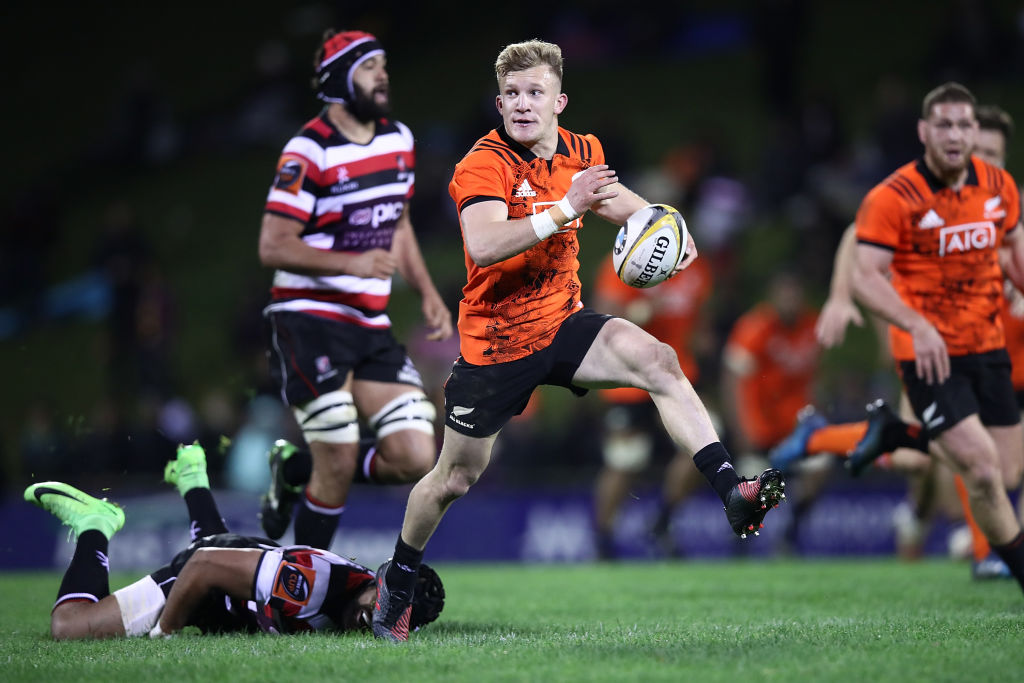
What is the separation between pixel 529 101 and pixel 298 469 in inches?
111

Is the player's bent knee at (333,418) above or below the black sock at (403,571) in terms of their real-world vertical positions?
above

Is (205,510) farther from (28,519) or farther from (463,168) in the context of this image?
(28,519)

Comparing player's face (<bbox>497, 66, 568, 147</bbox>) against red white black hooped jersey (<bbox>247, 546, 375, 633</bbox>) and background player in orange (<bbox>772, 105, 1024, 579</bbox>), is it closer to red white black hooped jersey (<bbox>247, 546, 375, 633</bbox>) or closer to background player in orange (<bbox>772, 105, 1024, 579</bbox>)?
red white black hooped jersey (<bbox>247, 546, 375, 633</bbox>)

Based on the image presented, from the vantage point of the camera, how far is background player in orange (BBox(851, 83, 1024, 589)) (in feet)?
21.6

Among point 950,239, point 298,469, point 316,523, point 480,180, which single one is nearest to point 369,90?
point 480,180

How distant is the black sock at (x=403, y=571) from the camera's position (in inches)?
216

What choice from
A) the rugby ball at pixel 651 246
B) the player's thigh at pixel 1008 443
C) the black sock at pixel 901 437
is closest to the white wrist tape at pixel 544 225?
the rugby ball at pixel 651 246

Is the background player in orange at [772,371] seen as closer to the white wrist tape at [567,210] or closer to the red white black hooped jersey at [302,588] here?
the red white black hooped jersey at [302,588]

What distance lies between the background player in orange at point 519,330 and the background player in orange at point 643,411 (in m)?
5.69

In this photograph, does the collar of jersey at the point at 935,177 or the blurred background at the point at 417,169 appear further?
the blurred background at the point at 417,169

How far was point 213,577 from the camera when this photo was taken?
558 centimetres

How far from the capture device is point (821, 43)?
1975cm

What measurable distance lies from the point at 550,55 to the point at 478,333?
1246 mm

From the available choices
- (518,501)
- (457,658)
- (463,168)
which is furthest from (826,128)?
(457,658)
